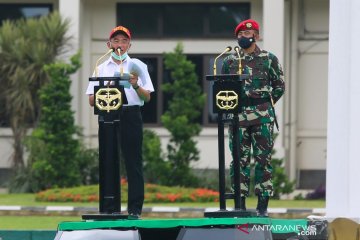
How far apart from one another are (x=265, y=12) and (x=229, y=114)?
46.4 ft

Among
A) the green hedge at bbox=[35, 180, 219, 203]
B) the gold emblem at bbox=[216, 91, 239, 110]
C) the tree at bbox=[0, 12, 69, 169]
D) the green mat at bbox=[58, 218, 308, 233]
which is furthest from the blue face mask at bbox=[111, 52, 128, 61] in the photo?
the tree at bbox=[0, 12, 69, 169]

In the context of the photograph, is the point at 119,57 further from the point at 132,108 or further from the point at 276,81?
the point at 276,81

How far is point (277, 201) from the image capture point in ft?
64.1

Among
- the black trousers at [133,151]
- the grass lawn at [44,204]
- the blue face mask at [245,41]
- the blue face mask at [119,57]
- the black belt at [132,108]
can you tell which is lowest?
the grass lawn at [44,204]

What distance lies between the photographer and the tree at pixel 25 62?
76.4ft

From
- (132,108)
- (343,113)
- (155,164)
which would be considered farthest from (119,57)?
(155,164)

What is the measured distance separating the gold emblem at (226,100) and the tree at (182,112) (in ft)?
41.1

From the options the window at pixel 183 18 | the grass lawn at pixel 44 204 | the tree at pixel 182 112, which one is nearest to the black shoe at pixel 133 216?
the grass lawn at pixel 44 204

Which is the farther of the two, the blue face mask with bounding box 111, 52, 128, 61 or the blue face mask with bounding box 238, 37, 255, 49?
the blue face mask with bounding box 238, 37, 255, 49

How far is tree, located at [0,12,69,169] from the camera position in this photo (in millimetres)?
23297

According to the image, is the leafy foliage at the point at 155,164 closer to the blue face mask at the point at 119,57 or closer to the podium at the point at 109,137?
the blue face mask at the point at 119,57

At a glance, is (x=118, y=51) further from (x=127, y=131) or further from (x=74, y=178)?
A: (x=74, y=178)

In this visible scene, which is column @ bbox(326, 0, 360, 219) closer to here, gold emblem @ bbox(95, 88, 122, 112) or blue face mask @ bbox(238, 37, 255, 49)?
blue face mask @ bbox(238, 37, 255, 49)

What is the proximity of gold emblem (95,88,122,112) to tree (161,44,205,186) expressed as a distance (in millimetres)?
12448
